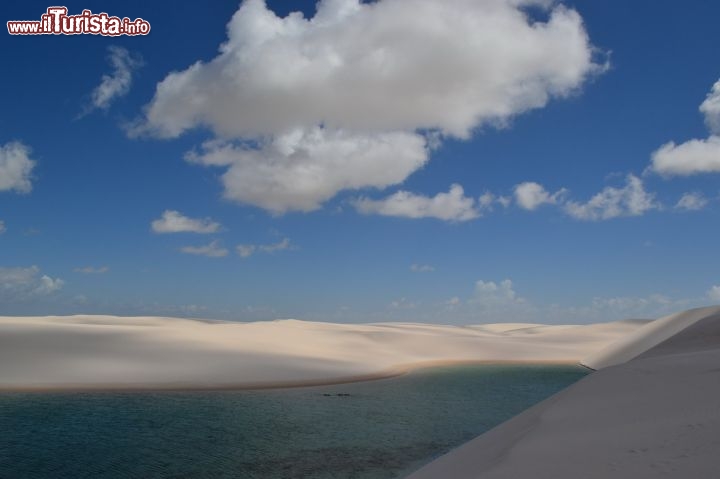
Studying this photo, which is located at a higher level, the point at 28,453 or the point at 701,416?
the point at 701,416

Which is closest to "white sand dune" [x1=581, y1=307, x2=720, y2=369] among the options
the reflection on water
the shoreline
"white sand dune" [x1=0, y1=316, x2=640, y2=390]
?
"white sand dune" [x1=0, y1=316, x2=640, y2=390]

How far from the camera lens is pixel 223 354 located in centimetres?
4462

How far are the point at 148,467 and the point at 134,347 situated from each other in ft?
108

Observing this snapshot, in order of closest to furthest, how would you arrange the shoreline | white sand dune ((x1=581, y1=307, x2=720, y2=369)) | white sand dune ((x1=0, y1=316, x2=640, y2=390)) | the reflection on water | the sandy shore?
the sandy shore
the reflection on water
the shoreline
white sand dune ((x1=0, y1=316, x2=640, y2=390))
white sand dune ((x1=581, y1=307, x2=720, y2=369))

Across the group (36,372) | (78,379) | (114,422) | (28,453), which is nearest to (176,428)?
(114,422)

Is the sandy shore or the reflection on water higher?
the sandy shore

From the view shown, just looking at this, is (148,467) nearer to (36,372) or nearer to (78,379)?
(78,379)

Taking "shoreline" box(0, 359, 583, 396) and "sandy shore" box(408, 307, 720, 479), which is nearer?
"sandy shore" box(408, 307, 720, 479)

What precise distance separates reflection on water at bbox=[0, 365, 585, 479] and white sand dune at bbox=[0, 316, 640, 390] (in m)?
4.75

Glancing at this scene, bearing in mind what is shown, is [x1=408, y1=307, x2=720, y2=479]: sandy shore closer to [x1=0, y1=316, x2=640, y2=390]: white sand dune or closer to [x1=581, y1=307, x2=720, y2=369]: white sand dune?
[x1=0, y1=316, x2=640, y2=390]: white sand dune

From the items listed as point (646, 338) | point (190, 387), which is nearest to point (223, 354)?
point (190, 387)

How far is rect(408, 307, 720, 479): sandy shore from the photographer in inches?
227

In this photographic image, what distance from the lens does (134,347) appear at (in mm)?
44375

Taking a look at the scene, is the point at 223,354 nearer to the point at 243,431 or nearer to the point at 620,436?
the point at 243,431
